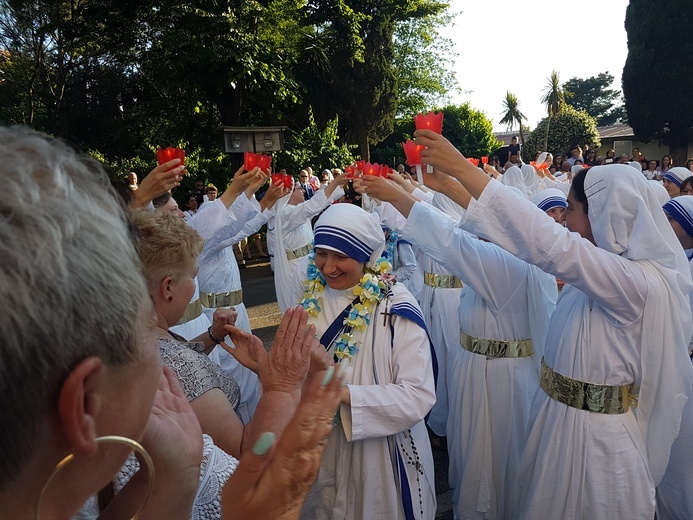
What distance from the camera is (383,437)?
94.3 inches

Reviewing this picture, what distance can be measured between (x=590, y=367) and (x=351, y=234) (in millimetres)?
1336

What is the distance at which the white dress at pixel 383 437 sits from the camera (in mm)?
2277

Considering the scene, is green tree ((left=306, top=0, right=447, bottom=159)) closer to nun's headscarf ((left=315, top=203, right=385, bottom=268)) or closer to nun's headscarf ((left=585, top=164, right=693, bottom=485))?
nun's headscarf ((left=315, top=203, right=385, bottom=268))

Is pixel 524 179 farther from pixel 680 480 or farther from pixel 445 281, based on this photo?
pixel 680 480

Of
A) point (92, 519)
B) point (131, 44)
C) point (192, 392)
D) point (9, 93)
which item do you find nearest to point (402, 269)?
point (192, 392)

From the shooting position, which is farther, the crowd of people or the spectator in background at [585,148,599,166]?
the spectator in background at [585,148,599,166]

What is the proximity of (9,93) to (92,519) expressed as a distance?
16.2m

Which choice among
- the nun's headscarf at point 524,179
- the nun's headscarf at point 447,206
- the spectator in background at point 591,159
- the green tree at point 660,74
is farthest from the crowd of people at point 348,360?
the green tree at point 660,74

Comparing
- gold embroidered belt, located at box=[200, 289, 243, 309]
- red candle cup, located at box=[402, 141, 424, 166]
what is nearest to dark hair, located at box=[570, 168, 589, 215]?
red candle cup, located at box=[402, 141, 424, 166]

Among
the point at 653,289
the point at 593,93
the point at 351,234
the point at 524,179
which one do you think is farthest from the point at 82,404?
the point at 593,93

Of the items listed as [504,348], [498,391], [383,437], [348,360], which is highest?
[348,360]

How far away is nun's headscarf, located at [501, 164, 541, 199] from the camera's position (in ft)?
24.9

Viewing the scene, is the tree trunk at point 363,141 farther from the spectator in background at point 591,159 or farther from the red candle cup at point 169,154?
the red candle cup at point 169,154

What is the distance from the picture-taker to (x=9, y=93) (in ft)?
45.2
